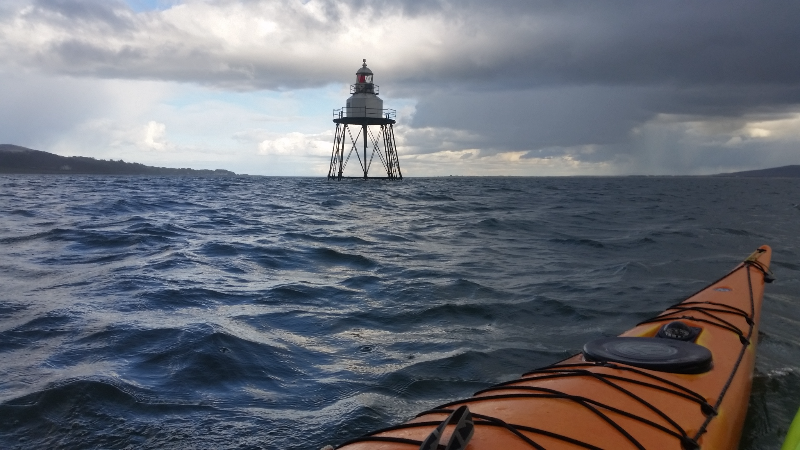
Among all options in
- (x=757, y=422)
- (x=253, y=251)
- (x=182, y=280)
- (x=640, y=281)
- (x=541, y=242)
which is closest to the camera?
(x=757, y=422)

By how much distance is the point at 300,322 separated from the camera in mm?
6754

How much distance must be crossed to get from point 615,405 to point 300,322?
183 inches

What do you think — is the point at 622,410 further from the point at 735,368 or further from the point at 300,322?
the point at 300,322

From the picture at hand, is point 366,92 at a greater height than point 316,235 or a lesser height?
greater

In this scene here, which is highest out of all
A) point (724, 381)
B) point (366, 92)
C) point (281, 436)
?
point (366, 92)

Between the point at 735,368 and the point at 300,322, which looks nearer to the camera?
the point at 735,368

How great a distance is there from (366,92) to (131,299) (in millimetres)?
45601

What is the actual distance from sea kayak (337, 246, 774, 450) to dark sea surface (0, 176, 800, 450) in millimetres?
1046

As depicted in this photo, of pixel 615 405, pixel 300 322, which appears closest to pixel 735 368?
pixel 615 405

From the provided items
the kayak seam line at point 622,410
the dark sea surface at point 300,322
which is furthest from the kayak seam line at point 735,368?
the dark sea surface at point 300,322

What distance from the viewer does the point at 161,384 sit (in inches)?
187

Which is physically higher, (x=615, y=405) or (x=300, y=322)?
(x=615, y=405)

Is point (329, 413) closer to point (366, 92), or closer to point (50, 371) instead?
point (50, 371)

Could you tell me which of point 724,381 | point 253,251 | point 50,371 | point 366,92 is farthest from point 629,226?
point 366,92
